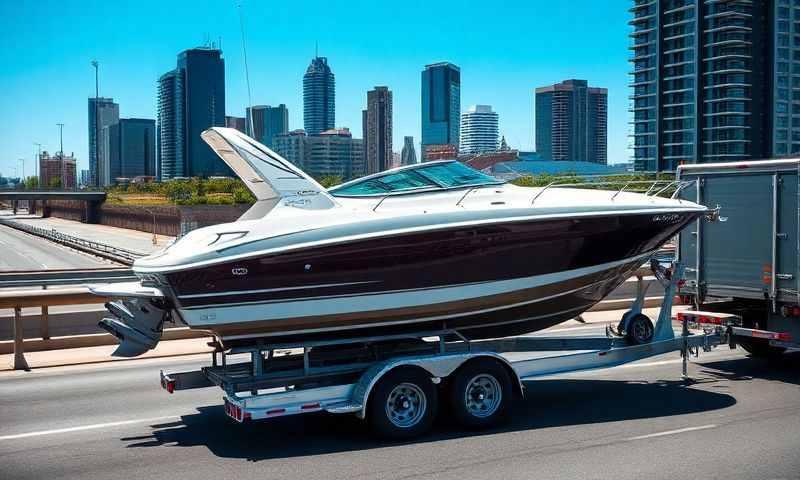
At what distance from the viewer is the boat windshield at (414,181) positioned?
968 centimetres

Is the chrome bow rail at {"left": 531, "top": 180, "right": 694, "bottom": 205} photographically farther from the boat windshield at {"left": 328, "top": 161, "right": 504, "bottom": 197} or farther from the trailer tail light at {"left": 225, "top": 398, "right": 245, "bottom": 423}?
the trailer tail light at {"left": 225, "top": 398, "right": 245, "bottom": 423}

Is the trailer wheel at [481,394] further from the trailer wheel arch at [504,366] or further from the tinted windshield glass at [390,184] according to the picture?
the tinted windshield glass at [390,184]

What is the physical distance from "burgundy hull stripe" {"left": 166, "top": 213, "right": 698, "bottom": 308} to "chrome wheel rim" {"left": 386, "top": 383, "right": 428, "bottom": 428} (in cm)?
105

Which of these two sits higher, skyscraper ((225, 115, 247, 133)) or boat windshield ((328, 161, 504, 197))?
skyscraper ((225, 115, 247, 133))

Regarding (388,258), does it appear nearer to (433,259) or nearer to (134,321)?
(433,259)

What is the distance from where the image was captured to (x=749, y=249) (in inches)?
433

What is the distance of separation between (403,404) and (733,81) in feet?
380

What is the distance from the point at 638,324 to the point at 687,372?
1.34 meters

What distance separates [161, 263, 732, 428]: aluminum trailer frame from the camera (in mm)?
8211

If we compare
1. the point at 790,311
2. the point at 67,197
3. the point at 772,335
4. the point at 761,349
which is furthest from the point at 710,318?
the point at 67,197

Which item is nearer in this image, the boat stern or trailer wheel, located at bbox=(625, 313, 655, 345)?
the boat stern

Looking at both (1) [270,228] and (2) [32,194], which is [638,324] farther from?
(2) [32,194]

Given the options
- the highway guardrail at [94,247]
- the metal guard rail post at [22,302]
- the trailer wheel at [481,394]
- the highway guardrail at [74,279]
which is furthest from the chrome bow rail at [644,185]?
the highway guardrail at [94,247]

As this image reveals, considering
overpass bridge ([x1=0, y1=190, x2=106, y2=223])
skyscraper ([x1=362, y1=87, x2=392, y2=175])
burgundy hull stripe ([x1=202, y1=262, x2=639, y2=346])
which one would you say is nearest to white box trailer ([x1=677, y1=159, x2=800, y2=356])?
burgundy hull stripe ([x1=202, y1=262, x2=639, y2=346])
